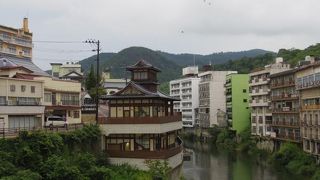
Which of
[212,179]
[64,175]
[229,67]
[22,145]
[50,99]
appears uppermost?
[229,67]

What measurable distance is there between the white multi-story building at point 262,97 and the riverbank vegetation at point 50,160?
49.5m

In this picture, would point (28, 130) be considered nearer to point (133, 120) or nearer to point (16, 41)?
point (133, 120)

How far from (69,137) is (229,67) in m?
125

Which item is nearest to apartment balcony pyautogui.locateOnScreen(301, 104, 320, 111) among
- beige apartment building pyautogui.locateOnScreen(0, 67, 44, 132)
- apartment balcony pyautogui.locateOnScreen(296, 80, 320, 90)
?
apartment balcony pyautogui.locateOnScreen(296, 80, 320, 90)

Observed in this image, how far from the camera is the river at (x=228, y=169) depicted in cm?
5978

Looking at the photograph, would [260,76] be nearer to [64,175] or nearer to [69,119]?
[69,119]

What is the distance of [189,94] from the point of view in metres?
136

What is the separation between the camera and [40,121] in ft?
148

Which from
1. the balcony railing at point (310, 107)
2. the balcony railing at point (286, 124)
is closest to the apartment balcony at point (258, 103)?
the balcony railing at point (286, 124)

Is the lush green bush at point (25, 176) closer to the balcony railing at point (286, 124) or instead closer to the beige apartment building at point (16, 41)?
the balcony railing at point (286, 124)

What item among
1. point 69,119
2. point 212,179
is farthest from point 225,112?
point 69,119

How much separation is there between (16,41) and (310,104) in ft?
175

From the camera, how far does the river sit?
2354 inches

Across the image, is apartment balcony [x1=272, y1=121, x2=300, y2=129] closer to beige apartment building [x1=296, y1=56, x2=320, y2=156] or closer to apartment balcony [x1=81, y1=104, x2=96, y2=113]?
beige apartment building [x1=296, y1=56, x2=320, y2=156]
